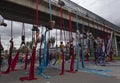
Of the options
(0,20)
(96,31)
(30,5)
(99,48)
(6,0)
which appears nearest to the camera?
(0,20)

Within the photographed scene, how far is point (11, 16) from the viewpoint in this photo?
25.1 m

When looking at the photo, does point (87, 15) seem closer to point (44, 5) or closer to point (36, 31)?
point (44, 5)

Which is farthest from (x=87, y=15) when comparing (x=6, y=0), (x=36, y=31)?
(x=36, y=31)

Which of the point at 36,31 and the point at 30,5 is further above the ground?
the point at 30,5

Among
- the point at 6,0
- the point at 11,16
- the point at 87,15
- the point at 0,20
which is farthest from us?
the point at 87,15

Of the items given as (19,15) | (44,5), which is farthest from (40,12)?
(19,15)

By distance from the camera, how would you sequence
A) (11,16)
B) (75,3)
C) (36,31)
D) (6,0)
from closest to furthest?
(36,31) → (6,0) → (11,16) → (75,3)

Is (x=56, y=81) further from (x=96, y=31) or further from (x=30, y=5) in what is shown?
(x=96, y=31)

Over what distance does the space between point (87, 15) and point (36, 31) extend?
25.0 m

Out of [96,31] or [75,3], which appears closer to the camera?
[75,3]

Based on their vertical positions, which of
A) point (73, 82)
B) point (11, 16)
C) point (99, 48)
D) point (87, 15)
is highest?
point (87, 15)

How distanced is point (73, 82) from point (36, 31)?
4361 mm

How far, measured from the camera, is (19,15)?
2520 cm

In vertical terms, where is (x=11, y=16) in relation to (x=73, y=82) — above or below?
above
